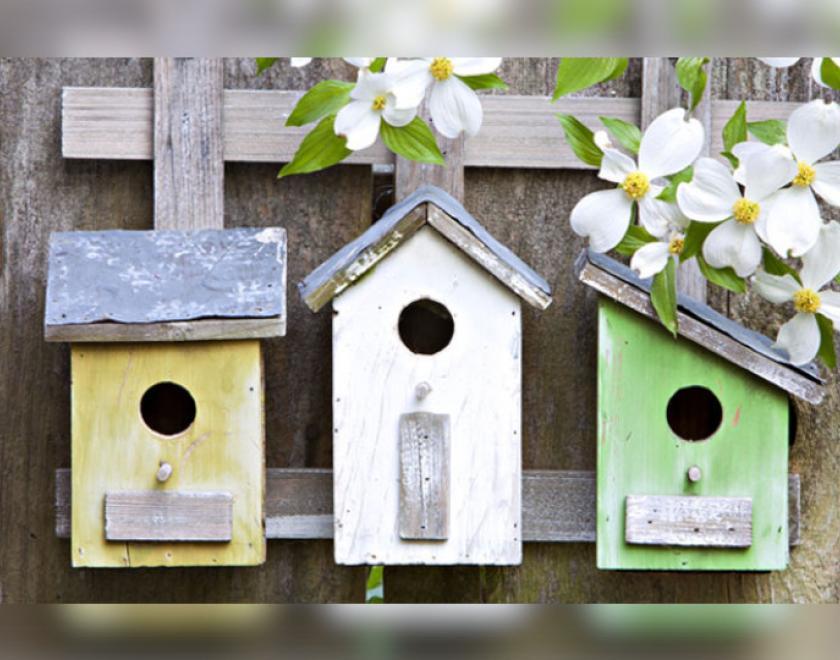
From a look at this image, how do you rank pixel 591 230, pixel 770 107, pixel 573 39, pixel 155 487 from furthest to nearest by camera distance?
pixel 770 107 → pixel 155 487 → pixel 591 230 → pixel 573 39

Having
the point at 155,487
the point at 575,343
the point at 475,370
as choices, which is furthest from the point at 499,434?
the point at 155,487

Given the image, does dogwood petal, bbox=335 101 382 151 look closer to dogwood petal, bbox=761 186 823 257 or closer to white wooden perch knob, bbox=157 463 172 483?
dogwood petal, bbox=761 186 823 257

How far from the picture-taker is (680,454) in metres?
1.29

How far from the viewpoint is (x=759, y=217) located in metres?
0.73

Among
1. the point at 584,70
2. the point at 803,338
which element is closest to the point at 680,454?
the point at 803,338

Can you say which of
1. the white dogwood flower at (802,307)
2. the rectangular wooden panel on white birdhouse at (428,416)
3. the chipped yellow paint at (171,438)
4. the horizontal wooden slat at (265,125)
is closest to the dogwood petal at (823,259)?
the white dogwood flower at (802,307)

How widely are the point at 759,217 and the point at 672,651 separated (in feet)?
1.21

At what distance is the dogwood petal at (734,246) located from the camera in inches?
30.5

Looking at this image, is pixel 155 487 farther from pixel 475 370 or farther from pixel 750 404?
pixel 750 404

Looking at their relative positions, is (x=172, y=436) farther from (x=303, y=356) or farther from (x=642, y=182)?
(x=642, y=182)

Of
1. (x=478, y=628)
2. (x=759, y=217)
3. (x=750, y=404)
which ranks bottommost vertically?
(x=478, y=628)

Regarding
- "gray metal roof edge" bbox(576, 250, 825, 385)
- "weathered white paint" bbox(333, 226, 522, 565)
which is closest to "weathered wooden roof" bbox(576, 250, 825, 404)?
"gray metal roof edge" bbox(576, 250, 825, 385)

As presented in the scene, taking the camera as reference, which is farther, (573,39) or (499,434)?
(499,434)

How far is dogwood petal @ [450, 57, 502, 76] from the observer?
2.47 feet
